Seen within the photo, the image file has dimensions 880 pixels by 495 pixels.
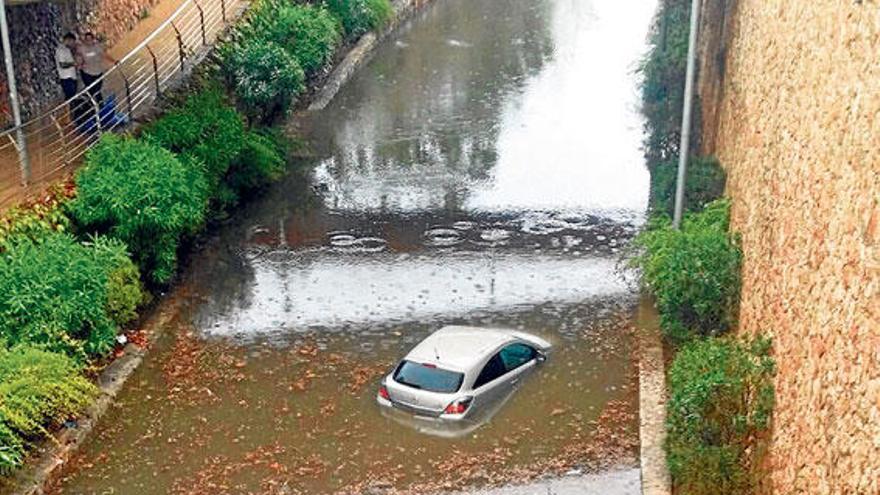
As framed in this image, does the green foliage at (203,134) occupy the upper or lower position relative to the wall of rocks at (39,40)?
lower

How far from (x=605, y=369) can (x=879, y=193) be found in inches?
316

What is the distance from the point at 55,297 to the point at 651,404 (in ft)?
27.3

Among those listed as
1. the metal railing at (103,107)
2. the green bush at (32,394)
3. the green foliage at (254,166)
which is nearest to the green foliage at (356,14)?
the metal railing at (103,107)

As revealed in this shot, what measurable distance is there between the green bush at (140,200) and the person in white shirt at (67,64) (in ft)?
7.95

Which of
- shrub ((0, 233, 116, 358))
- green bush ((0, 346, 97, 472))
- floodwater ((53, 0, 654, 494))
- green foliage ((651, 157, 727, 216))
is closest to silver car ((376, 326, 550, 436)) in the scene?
floodwater ((53, 0, 654, 494))

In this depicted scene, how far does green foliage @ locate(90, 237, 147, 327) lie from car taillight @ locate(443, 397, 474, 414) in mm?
5461

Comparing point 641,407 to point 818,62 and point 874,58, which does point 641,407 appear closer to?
point 818,62

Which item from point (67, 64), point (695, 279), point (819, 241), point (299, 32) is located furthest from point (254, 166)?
point (819, 241)

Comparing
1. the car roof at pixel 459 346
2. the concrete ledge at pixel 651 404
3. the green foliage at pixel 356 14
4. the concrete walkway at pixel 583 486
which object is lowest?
the concrete walkway at pixel 583 486

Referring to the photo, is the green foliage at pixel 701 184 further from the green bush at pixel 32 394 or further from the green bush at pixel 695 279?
the green bush at pixel 32 394

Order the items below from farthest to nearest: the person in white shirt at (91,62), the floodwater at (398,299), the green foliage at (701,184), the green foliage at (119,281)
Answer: the person in white shirt at (91,62) < the green foliage at (701,184) < the green foliage at (119,281) < the floodwater at (398,299)

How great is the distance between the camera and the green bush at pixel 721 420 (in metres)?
11.9

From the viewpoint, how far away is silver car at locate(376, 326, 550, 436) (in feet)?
47.8

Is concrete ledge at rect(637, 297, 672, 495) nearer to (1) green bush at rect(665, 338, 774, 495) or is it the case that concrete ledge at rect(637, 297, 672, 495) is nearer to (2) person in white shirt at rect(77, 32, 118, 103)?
(1) green bush at rect(665, 338, 774, 495)
